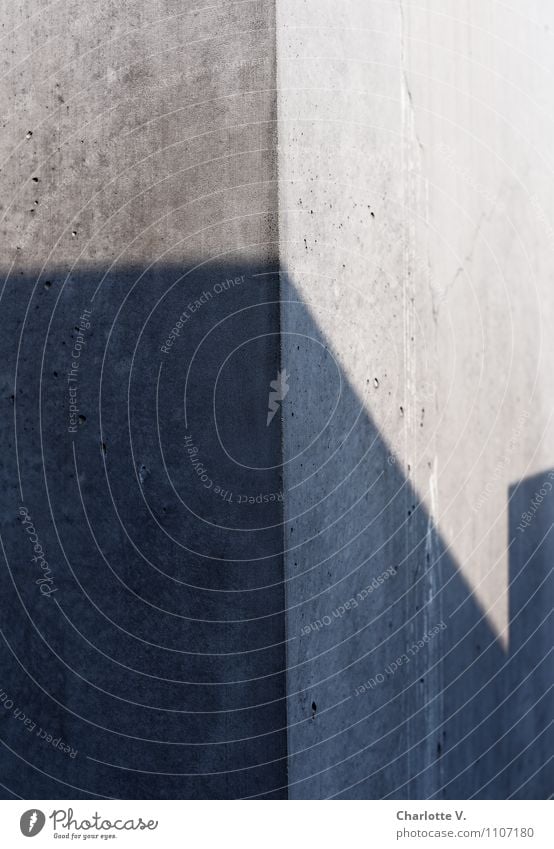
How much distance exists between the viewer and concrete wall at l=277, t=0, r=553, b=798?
3.32 metres

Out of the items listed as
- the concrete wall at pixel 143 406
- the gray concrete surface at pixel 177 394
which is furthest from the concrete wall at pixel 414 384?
the concrete wall at pixel 143 406

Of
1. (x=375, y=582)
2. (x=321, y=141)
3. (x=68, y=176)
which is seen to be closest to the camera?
(x=68, y=176)

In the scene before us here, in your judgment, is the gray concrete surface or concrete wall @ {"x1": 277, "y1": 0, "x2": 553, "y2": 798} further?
concrete wall @ {"x1": 277, "y1": 0, "x2": 553, "y2": 798}

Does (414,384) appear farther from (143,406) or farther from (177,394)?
(143,406)

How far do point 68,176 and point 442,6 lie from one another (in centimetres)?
192

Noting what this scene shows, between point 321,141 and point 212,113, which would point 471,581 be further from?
point 212,113

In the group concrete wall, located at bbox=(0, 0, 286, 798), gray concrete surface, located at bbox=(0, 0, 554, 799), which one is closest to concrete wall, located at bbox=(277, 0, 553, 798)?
gray concrete surface, located at bbox=(0, 0, 554, 799)

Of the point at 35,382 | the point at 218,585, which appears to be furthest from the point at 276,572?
the point at 35,382

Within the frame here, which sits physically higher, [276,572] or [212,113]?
[212,113]

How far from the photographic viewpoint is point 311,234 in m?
3.31

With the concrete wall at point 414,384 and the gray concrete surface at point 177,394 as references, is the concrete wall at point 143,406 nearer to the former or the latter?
the gray concrete surface at point 177,394

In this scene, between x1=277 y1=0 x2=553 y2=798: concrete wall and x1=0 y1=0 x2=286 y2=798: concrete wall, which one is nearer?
x1=0 y1=0 x2=286 y2=798: concrete wall

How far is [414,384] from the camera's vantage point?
3879 millimetres

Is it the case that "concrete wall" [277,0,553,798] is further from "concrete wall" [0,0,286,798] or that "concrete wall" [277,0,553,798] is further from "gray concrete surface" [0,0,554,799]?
"concrete wall" [0,0,286,798]
